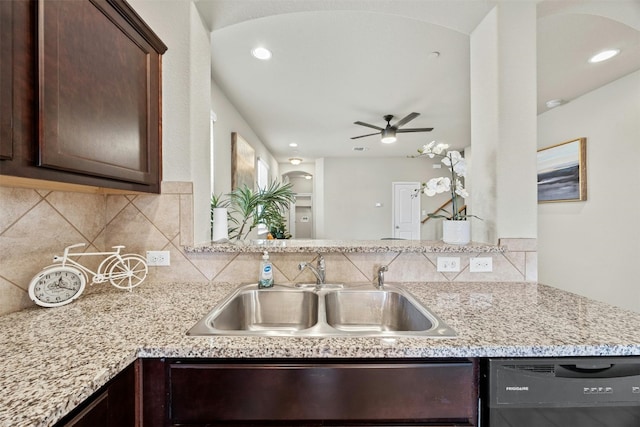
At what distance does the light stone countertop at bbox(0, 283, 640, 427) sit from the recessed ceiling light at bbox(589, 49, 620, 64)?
7.93 feet

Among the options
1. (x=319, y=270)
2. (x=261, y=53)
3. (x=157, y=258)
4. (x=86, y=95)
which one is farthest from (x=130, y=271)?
(x=261, y=53)

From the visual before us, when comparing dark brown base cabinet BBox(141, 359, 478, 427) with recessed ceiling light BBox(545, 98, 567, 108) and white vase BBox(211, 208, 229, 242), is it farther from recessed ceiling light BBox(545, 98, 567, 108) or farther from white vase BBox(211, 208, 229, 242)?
recessed ceiling light BBox(545, 98, 567, 108)

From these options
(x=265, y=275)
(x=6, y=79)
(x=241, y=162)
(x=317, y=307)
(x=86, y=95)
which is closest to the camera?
(x=6, y=79)

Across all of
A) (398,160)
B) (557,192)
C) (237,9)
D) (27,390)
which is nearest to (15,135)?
(27,390)

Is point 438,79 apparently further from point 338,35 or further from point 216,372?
point 216,372

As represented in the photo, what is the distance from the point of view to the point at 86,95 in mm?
→ 948

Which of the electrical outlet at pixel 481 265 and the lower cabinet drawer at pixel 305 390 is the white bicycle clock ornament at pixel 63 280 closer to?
the lower cabinet drawer at pixel 305 390

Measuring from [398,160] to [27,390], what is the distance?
700cm

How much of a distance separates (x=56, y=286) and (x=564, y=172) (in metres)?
4.60

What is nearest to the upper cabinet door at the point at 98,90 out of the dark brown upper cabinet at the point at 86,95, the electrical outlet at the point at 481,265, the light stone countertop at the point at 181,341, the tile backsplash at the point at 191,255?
the dark brown upper cabinet at the point at 86,95

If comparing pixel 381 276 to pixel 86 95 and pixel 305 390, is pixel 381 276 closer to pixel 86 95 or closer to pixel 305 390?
pixel 305 390

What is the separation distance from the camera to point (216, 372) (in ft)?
2.56

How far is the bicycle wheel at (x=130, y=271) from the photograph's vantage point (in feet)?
4.38

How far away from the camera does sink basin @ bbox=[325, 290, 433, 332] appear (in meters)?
1.31
